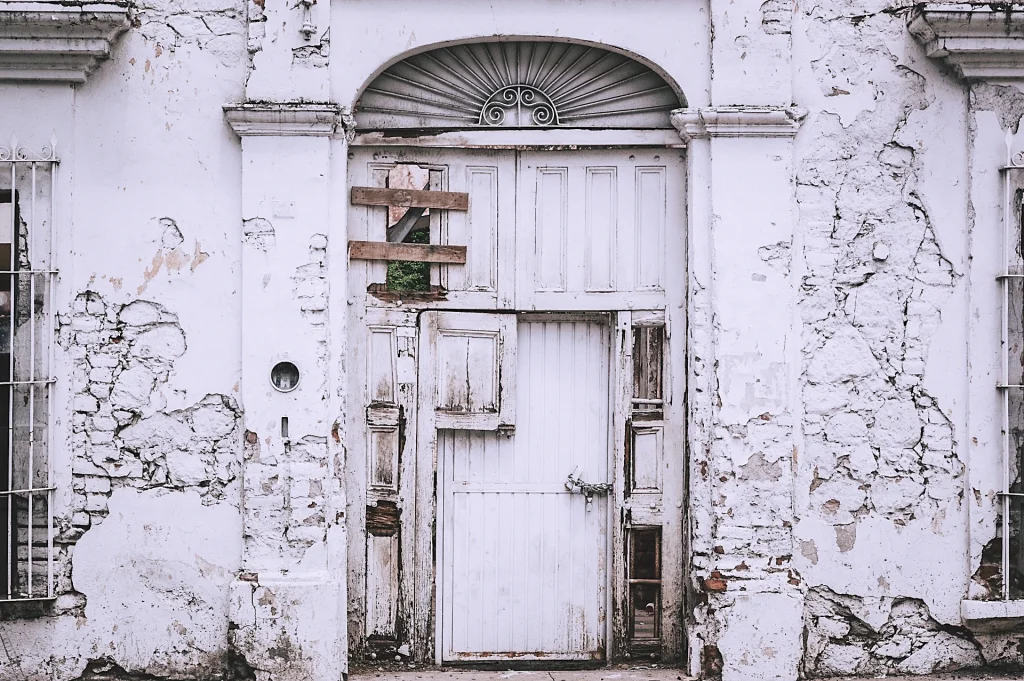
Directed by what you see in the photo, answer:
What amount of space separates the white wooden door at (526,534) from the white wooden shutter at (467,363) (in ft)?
0.29

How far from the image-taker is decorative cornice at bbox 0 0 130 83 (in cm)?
472

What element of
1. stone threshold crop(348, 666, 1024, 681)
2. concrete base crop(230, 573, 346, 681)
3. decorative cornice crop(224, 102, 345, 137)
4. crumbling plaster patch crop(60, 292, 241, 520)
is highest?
decorative cornice crop(224, 102, 345, 137)

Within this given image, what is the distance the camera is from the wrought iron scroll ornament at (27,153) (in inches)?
193

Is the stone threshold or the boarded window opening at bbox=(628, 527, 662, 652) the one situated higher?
the boarded window opening at bbox=(628, 527, 662, 652)

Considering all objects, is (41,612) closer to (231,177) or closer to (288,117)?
(231,177)

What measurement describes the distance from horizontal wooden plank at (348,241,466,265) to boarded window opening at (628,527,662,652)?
1825mm

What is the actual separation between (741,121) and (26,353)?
3.85 meters

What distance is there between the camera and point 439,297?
5242mm

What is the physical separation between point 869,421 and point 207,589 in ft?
11.6

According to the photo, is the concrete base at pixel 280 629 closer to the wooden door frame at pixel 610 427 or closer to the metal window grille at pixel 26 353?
the wooden door frame at pixel 610 427

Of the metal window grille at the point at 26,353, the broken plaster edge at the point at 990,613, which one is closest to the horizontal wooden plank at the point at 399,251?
the metal window grille at the point at 26,353

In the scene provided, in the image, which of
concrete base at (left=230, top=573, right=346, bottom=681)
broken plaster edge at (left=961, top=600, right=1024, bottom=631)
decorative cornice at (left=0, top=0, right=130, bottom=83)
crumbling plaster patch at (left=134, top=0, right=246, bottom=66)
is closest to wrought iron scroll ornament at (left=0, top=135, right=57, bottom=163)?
decorative cornice at (left=0, top=0, right=130, bottom=83)

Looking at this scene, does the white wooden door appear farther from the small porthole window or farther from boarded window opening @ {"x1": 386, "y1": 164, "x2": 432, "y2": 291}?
the small porthole window

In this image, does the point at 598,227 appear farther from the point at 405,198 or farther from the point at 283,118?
the point at 283,118
